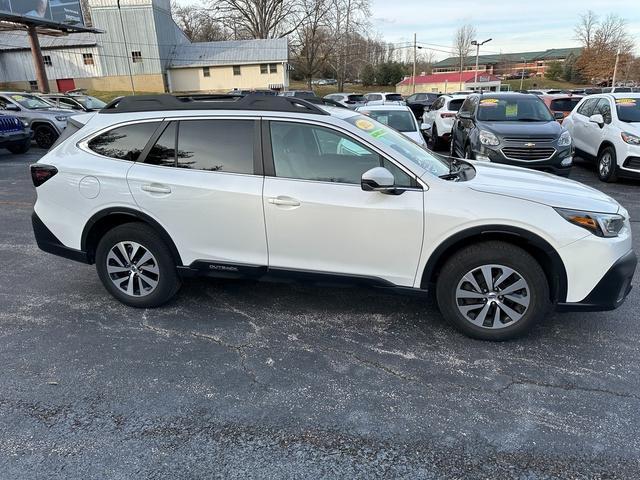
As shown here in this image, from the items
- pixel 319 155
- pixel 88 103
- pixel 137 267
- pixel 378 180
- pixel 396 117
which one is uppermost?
pixel 88 103

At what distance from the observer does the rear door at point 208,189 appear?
3566mm

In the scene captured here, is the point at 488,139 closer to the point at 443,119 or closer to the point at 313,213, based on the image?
the point at 443,119

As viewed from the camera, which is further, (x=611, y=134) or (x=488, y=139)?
(x=611, y=134)

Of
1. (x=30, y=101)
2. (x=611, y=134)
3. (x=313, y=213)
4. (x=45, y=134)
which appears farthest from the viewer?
(x=30, y=101)

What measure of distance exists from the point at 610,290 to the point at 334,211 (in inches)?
77.3

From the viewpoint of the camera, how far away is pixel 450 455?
241cm

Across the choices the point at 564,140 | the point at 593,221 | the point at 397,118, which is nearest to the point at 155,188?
the point at 593,221

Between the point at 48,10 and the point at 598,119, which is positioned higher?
the point at 48,10

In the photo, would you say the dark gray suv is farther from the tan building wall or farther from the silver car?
the tan building wall

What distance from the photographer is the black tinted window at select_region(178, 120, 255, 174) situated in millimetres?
3625

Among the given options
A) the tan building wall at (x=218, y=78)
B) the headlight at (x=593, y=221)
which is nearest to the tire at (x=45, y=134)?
the headlight at (x=593, y=221)

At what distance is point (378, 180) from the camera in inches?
124

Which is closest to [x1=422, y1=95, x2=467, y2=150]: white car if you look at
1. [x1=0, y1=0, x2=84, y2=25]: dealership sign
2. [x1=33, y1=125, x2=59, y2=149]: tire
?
[x1=33, y1=125, x2=59, y2=149]: tire

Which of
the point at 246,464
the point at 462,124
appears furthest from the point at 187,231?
the point at 462,124
